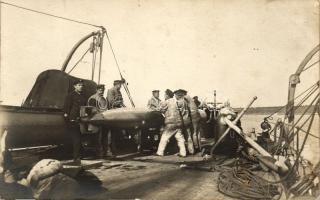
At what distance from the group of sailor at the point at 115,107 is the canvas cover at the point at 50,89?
277 mm

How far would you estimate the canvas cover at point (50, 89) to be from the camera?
28.9ft

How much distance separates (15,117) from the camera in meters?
6.59

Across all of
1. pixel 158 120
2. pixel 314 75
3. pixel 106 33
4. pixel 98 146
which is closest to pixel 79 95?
pixel 98 146

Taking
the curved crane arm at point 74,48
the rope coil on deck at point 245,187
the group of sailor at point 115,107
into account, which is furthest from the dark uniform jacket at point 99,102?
the curved crane arm at point 74,48

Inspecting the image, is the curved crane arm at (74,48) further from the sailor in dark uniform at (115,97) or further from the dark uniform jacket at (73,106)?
the dark uniform jacket at (73,106)

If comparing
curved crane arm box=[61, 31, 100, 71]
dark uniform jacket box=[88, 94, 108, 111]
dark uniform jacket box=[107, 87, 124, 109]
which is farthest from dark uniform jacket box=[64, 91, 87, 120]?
curved crane arm box=[61, 31, 100, 71]

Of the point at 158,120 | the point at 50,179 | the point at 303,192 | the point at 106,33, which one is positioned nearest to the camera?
the point at 50,179

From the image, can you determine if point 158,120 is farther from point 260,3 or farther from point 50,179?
point 50,179

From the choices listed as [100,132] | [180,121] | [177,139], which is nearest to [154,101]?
[180,121]

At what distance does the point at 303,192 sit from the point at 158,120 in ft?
17.2

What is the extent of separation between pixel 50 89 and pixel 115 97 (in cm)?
209

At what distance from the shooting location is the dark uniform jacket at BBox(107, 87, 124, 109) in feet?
32.7

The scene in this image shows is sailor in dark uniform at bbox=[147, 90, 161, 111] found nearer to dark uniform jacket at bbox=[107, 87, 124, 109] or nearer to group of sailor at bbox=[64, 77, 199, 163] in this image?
group of sailor at bbox=[64, 77, 199, 163]

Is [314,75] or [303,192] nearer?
[303,192]
